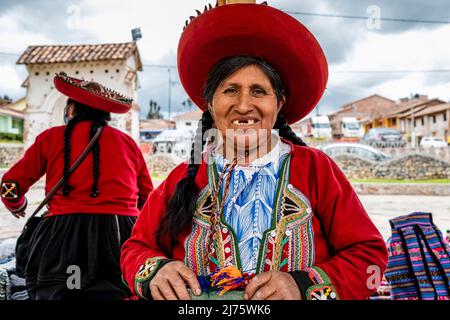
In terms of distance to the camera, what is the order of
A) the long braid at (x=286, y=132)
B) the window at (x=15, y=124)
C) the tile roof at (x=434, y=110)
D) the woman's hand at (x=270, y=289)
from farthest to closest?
the tile roof at (x=434, y=110) → the window at (x=15, y=124) → the long braid at (x=286, y=132) → the woman's hand at (x=270, y=289)

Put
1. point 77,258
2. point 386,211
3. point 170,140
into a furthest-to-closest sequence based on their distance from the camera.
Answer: point 170,140 < point 386,211 < point 77,258

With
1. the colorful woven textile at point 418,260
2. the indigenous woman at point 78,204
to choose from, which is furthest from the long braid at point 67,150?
the colorful woven textile at point 418,260

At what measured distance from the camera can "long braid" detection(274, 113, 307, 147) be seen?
1.59 metres

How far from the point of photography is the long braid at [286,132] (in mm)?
1594

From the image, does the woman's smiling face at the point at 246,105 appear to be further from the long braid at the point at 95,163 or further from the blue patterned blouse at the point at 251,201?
the long braid at the point at 95,163

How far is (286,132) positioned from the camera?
5.25 feet

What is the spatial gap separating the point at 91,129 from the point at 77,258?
835 millimetres

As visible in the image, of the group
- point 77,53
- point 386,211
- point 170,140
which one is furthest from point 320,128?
point 386,211

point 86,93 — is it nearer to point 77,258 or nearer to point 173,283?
point 77,258

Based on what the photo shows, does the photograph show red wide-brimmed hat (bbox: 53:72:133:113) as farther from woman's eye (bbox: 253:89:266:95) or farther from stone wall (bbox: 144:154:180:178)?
stone wall (bbox: 144:154:180:178)

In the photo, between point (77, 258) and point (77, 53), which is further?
point (77, 53)

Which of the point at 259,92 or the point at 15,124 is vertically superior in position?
the point at 15,124

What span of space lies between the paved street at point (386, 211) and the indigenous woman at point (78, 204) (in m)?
3.40

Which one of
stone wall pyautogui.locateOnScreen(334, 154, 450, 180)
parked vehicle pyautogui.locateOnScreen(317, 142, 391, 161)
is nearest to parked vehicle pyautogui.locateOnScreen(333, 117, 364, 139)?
parked vehicle pyautogui.locateOnScreen(317, 142, 391, 161)
